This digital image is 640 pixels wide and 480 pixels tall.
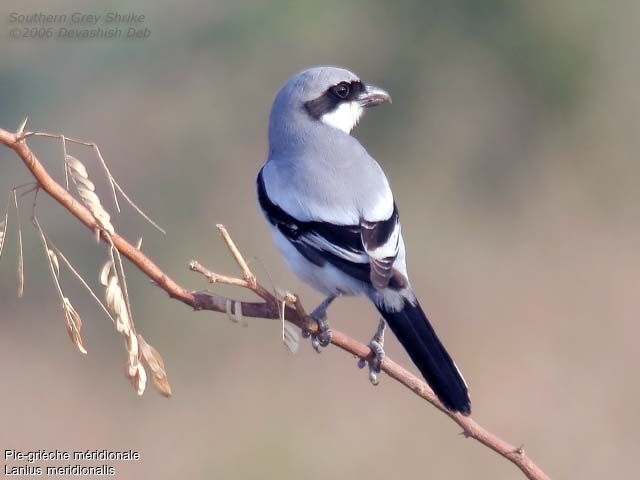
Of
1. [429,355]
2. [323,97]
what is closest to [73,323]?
[429,355]

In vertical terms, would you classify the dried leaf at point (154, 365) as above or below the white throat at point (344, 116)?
above

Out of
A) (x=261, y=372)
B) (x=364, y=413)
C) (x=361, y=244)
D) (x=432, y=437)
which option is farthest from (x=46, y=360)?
(x=361, y=244)

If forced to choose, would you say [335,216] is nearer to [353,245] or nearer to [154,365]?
[353,245]

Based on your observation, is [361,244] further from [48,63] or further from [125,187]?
[48,63]

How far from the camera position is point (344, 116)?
4195 millimetres

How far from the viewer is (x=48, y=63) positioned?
31.2 ft

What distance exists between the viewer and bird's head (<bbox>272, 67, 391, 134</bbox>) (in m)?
4.12

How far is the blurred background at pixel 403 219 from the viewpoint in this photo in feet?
22.3

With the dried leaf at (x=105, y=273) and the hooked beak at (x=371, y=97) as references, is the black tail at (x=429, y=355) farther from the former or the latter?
the hooked beak at (x=371, y=97)

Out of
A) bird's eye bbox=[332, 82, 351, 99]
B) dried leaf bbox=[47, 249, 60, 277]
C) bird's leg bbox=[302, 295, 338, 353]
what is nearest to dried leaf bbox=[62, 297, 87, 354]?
dried leaf bbox=[47, 249, 60, 277]

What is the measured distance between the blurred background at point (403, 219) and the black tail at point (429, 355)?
106 inches

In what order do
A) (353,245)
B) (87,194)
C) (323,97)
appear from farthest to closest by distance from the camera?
1. (323,97)
2. (353,245)
3. (87,194)

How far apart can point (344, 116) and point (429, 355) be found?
143cm

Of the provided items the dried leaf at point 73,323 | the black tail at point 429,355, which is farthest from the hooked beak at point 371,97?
the dried leaf at point 73,323
